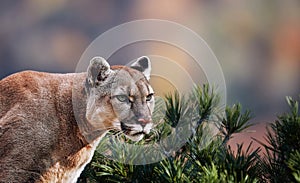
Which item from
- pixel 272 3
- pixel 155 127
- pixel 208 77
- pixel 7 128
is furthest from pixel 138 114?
pixel 272 3

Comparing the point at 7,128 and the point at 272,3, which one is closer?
the point at 7,128

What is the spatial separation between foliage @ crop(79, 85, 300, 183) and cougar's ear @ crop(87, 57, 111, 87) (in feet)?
0.46

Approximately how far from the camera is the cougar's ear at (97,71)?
4.89 ft

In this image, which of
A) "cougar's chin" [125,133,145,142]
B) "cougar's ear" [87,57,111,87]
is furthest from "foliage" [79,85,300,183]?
"cougar's ear" [87,57,111,87]

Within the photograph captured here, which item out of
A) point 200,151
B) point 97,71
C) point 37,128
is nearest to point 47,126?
point 37,128

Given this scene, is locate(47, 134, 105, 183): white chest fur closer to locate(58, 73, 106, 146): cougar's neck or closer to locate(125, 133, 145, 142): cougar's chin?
locate(58, 73, 106, 146): cougar's neck

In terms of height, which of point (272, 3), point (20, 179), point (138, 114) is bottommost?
point (20, 179)

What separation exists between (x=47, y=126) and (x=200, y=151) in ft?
1.35

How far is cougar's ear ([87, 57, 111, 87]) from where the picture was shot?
1.49 metres

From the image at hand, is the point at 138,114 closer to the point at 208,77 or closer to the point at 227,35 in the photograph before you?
the point at 208,77

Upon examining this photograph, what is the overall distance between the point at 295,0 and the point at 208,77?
244cm

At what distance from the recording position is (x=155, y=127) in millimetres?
1474

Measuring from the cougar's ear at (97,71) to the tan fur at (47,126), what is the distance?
4 cm

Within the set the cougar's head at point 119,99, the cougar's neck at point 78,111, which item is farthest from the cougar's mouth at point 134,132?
the cougar's neck at point 78,111
